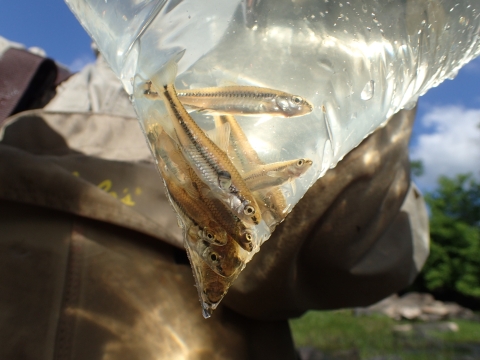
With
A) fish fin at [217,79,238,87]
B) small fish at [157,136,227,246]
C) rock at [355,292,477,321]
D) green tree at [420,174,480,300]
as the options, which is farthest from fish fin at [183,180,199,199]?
green tree at [420,174,480,300]

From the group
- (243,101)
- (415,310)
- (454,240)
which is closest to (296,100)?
(243,101)

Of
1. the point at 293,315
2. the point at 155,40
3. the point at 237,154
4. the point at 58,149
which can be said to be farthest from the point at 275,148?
the point at 58,149

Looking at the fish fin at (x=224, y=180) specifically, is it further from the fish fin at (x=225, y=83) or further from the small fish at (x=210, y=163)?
the fish fin at (x=225, y=83)

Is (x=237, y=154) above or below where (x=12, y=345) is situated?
above

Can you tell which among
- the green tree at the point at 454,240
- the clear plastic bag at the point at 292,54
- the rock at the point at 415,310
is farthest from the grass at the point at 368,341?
the green tree at the point at 454,240

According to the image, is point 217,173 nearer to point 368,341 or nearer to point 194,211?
point 194,211

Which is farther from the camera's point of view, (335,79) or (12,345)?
(12,345)

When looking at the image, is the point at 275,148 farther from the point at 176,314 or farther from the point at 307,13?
the point at 176,314

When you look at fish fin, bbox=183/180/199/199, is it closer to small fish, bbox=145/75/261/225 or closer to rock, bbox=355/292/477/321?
small fish, bbox=145/75/261/225

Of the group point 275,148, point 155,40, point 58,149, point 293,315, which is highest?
point 155,40
